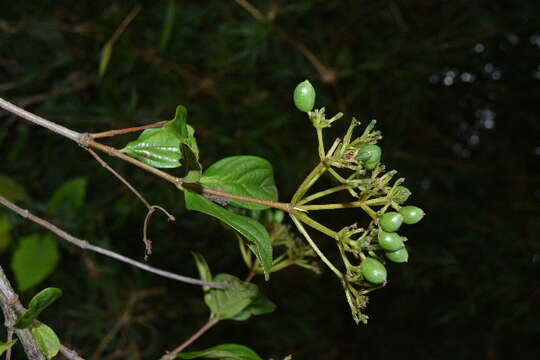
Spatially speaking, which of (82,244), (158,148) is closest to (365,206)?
(158,148)

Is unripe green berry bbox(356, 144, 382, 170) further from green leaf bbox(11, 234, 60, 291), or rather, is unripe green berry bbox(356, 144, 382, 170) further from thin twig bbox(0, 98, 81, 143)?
green leaf bbox(11, 234, 60, 291)

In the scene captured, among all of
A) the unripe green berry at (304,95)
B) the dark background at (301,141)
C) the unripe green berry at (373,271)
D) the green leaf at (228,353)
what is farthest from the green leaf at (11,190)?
the unripe green berry at (373,271)

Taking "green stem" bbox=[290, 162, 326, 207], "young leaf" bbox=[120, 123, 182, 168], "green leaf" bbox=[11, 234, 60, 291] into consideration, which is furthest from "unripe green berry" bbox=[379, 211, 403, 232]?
"green leaf" bbox=[11, 234, 60, 291]

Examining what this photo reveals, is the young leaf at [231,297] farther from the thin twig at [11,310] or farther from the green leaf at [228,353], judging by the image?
the thin twig at [11,310]

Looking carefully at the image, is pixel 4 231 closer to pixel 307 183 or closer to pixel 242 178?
pixel 242 178

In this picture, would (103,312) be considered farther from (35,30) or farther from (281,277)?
(35,30)

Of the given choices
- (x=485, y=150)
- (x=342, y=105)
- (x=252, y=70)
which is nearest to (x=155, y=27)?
(x=252, y=70)
